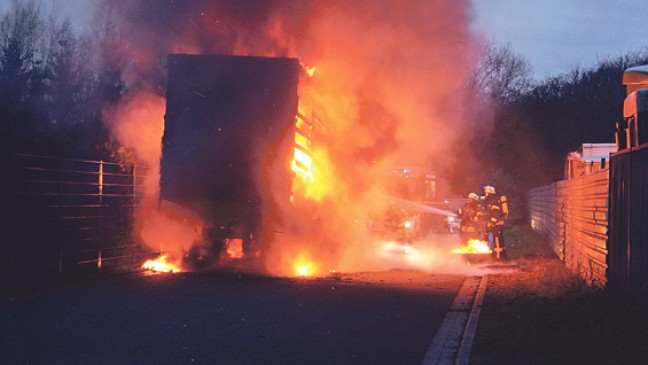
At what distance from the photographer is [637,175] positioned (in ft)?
25.8

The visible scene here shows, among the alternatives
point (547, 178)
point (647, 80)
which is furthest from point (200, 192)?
point (547, 178)

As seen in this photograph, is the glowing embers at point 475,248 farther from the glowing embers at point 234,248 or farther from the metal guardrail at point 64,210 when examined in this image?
the metal guardrail at point 64,210

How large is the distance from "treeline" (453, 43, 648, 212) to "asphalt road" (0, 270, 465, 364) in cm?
3027

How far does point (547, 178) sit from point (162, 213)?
108 ft

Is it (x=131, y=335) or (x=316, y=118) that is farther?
(x=316, y=118)

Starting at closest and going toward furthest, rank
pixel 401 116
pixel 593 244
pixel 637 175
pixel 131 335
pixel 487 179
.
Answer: pixel 131 335 → pixel 637 175 → pixel 593 244 → pixel 401 116 → pixel 487 179

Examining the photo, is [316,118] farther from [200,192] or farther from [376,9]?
[376,9]

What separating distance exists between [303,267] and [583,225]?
577cm

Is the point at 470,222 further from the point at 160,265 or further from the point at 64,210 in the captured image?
the point at 64,210

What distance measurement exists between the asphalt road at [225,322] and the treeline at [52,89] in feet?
14.7

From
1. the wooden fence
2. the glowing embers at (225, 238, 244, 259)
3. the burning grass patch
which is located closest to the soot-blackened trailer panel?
the glowing embers at (225, 238, 244, 259)

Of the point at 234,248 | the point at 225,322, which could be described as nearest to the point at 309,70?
the point at 234,248

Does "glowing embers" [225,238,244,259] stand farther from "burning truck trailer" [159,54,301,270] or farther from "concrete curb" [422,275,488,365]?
"concrete curb" [422,275,488,365]

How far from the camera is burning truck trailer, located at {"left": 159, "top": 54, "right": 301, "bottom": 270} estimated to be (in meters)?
12.3
